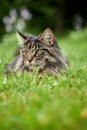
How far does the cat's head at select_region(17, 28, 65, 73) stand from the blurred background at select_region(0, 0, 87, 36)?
2231cm

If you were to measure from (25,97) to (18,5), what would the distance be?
27374 mm

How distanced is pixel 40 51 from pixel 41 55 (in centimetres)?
9

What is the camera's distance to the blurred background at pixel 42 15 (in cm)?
3203

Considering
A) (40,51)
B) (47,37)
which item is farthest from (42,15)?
(40,51)

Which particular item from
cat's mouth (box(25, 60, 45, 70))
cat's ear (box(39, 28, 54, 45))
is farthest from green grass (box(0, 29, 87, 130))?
cat's ear (box(39, 28, 54, 45))

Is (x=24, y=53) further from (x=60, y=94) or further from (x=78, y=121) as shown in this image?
(x=78, y=121)

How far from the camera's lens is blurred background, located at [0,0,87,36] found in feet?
105

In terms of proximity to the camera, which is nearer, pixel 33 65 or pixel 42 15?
pixel 33 65

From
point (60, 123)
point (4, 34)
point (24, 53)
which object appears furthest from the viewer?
point (4, 34)

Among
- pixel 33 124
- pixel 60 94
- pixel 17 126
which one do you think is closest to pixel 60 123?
pixel 33 124

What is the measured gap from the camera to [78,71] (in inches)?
343

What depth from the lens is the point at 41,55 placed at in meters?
8.55

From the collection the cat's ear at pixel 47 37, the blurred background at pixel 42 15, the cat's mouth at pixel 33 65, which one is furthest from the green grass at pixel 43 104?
the blurred background at pixel 42 15

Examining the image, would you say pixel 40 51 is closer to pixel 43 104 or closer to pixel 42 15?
pixel 43 104
